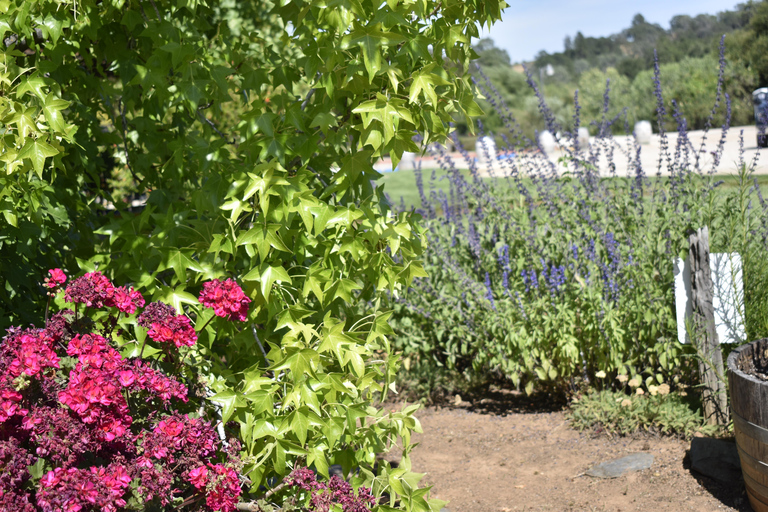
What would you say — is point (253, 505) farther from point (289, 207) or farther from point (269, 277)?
point (289, 207)

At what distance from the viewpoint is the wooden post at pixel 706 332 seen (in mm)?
3010

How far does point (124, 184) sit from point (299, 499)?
19.2ft

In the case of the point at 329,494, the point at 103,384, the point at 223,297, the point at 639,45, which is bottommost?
the point at 329,494

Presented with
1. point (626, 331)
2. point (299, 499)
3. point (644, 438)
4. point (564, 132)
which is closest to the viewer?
point (299, 499)

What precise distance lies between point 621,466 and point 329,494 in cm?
173

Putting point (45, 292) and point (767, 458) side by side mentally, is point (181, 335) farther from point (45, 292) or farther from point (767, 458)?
point (767, 458)

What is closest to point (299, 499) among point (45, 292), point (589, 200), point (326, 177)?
point (326, 177)

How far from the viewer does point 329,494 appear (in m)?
1.84

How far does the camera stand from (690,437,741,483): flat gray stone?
109 inches

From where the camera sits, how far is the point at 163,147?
278 cm

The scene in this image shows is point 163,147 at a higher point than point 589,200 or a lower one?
higher

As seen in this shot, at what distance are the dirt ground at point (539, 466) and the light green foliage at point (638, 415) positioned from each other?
0.05m

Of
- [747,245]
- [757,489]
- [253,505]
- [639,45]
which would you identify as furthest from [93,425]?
[639,45]

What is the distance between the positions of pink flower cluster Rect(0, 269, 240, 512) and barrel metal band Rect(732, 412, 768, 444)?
1836mm
